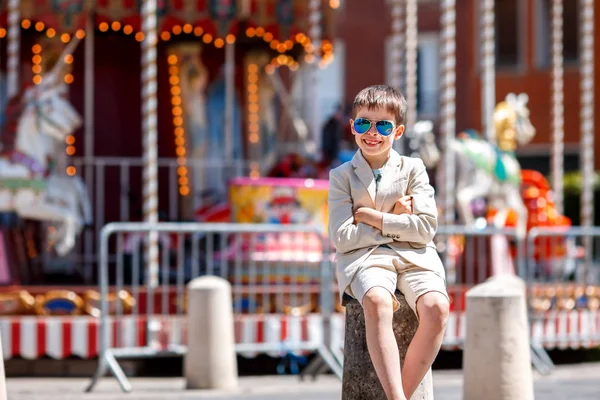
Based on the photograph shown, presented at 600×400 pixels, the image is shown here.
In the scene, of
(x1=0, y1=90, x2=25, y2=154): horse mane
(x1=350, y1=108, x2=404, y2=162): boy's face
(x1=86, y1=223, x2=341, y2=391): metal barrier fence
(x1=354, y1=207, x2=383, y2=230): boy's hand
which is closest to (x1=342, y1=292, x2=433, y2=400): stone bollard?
(x1=354, y1=207, x2=383, y2=230): boy's hand

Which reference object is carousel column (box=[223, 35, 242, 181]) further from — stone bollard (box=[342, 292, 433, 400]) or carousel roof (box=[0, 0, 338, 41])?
stone bollard (box=[342, 292, 433, 400])

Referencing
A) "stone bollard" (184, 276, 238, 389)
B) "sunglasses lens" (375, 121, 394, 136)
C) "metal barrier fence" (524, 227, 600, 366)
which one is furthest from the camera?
"metal barrier fence" (524, 227, 600, 366)

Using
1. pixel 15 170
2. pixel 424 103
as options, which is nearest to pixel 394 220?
pixel 15 170

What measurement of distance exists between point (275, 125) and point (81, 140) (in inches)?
110

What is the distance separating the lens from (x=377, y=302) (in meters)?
6.89

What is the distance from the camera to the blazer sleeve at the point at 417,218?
712cm

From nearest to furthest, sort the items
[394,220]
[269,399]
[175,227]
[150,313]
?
1. [394,220]
2. [269,399]
3. [175,227]
4. [150,313]

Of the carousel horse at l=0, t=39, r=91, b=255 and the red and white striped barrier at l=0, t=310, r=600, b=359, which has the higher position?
the carousel horse at l=0, t=39, r=91, b=255

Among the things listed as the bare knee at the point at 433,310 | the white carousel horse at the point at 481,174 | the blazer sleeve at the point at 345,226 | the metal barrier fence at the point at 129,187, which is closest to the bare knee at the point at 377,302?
the bare knee at the point at 433,310

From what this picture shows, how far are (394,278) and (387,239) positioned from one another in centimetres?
20

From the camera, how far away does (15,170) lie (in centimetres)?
1598

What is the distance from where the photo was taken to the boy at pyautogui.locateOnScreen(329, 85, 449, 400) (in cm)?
692

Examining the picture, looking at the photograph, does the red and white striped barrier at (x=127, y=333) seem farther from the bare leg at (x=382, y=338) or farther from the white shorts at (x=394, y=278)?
the bare leg at (x=382, y=338)

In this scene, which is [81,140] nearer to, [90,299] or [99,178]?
[99,178]
